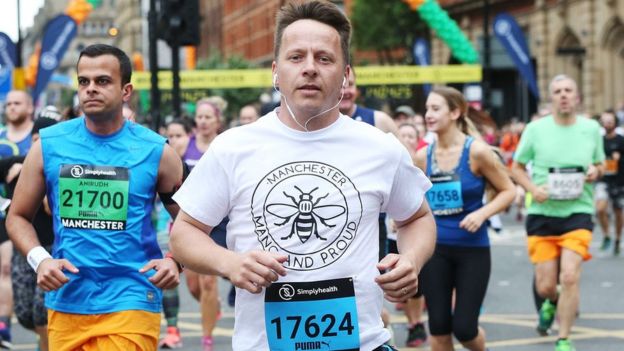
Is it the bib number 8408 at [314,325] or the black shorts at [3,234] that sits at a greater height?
the bib number 8408 at [314,325]

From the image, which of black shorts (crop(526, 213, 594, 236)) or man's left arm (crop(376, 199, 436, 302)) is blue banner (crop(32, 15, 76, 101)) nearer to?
black shorts (crop(526, 213, 594, 236))

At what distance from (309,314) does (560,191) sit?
6.33 meters

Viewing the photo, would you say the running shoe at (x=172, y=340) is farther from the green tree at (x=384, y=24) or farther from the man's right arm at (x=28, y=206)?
the green tree at (x=384, y=24)

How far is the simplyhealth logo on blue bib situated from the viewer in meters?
4.09

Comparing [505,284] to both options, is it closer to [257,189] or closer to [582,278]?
[582,278]

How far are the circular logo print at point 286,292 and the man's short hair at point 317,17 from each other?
72cm

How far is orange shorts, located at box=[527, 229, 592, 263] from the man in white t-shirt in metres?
5.89

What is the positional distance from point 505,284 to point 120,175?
30.6 feet

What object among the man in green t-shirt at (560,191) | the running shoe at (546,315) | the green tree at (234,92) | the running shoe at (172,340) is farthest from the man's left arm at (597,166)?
the green tree at (234,92)

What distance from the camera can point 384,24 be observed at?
212 ft

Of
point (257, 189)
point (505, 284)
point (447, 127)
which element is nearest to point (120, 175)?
point (257, 189)

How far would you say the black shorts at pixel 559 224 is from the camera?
1005 cm

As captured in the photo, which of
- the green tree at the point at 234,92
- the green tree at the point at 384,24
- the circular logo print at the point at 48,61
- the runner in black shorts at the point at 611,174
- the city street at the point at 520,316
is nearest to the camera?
the city street at the point at 520,316

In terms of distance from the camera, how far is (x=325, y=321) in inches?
162
